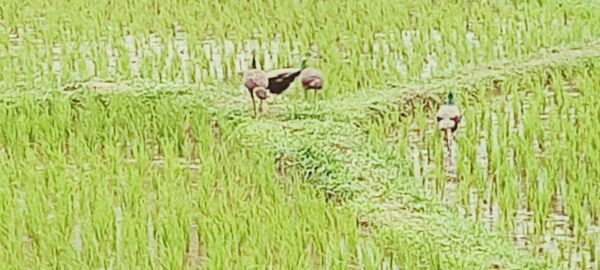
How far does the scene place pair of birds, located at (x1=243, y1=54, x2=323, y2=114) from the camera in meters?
4.58

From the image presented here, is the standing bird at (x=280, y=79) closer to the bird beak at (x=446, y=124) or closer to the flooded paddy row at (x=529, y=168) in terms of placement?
the flooded paddy row at (x=529, y=168)

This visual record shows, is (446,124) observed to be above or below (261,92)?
below

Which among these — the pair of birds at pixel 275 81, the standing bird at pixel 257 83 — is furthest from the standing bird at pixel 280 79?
the standing bird at pixel 257 83

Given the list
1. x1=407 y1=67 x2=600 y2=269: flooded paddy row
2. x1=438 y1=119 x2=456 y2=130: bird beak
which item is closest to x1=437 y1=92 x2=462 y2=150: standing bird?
x1=438 y1=119 x2=456 y2=130: bird beak

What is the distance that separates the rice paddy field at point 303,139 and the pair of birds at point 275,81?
0.09 metres

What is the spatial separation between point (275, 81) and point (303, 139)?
0.46 m

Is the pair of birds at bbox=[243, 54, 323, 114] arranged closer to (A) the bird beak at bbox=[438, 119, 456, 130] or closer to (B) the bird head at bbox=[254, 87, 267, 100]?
(B) the bird head at bbox=[254, 87, 267, 100]

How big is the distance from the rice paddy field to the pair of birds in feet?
0.30

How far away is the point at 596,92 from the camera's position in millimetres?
5047

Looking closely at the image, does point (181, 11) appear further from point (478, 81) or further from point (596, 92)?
point (596, 92)

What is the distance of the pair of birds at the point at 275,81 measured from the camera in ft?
15.0

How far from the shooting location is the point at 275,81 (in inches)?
187

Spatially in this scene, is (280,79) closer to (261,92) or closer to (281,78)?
(281,78)

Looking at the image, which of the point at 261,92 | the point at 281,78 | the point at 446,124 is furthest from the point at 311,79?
the point at 446,124
